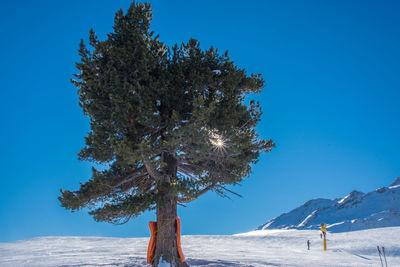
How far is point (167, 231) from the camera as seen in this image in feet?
35.3

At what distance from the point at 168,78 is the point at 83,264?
9275 millimetres

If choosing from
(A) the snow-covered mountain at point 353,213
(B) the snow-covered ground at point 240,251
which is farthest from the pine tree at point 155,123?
(A) the snow-covered mountain at point 353,213

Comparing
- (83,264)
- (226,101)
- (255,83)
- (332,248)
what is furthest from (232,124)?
(332,248)

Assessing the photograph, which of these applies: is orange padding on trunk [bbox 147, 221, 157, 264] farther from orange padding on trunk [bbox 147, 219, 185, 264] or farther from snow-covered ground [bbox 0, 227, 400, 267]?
snow-covered ground [bbox 0, 227, 400, 267]

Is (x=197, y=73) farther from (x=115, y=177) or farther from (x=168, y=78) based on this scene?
(x=115, y=177)

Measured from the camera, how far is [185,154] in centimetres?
1106

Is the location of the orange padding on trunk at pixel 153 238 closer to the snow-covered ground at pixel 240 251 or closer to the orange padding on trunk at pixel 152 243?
the orange padding on trunk at pixel 152 243

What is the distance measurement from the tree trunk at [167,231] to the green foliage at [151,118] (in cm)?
42

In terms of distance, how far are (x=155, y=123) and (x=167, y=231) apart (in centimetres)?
435

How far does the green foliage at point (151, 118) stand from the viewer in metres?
9.88

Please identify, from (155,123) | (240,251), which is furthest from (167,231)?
(240,251)

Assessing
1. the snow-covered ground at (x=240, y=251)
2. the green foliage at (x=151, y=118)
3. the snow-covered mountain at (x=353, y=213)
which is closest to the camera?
the green foliage at (x=151, y=118)

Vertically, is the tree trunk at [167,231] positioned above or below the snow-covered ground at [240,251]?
above

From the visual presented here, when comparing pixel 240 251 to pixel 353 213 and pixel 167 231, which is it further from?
pixel 353 213
